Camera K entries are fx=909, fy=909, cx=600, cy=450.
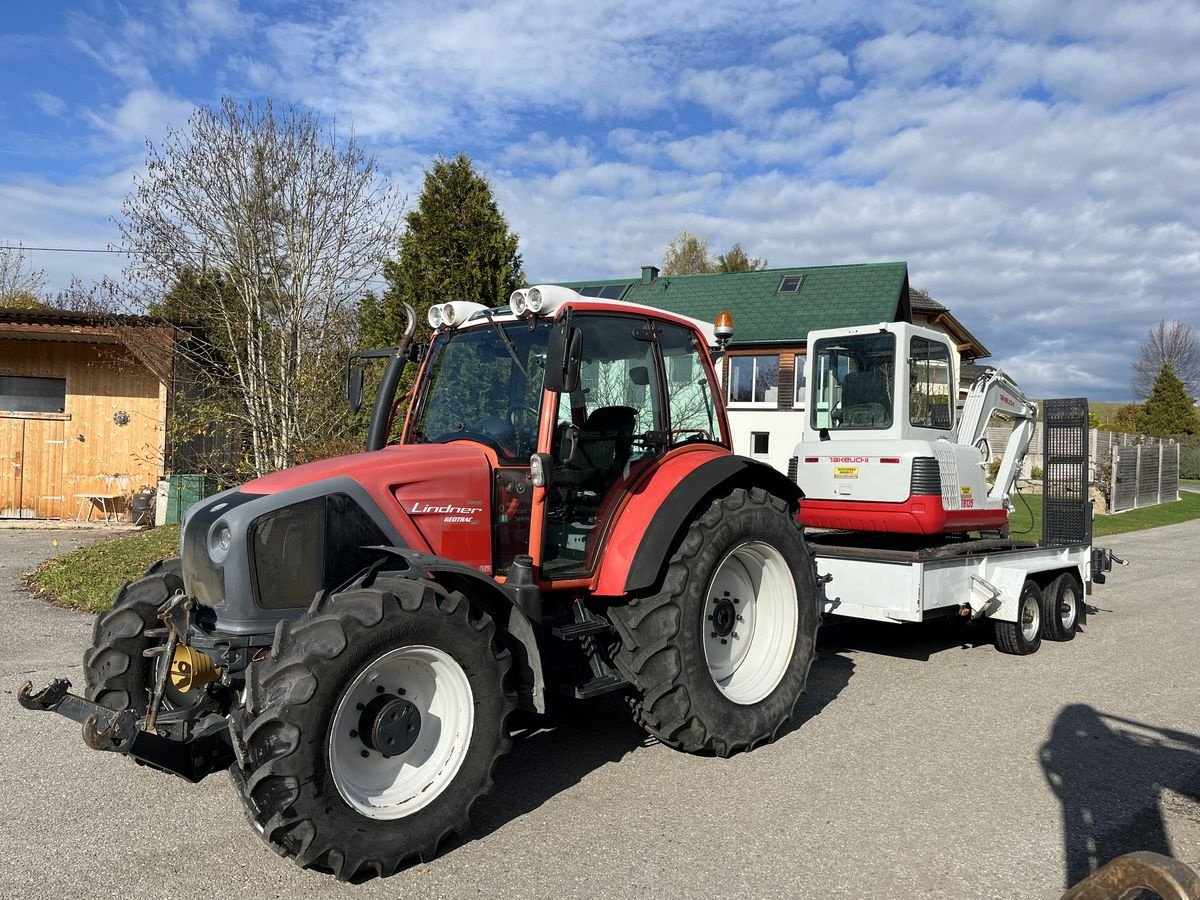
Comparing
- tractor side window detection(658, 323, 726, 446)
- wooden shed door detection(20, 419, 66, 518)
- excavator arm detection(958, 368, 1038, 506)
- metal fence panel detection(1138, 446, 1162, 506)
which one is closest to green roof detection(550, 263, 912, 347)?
metal fence panel detection(1138, 446, 1162, 506)

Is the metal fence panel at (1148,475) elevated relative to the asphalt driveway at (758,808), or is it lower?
elevated

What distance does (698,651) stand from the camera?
4766 millimetres

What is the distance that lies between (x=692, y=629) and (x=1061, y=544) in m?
5.31

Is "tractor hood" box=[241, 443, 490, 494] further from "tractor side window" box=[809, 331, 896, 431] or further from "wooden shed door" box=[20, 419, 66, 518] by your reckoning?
"wooden shed door" box=[20, 419, 66, 518]

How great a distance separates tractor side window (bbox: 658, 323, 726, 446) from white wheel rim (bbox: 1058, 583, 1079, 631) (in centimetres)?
449

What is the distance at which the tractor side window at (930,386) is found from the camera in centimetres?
768

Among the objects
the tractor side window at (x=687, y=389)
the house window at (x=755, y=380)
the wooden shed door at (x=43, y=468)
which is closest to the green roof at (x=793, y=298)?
the house window at (x=755, y=380)

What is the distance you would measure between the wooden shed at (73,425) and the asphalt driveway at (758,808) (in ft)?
34.1

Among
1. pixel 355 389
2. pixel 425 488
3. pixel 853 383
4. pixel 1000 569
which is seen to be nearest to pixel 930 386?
pixel 853 383

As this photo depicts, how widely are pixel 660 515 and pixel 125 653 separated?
8.85 feet

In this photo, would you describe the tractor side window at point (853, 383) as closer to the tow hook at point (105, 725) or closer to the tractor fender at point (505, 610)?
the tractor fender at point (505, 610)

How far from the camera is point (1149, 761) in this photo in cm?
501

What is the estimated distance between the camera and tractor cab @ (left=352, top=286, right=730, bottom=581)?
14.5 feet

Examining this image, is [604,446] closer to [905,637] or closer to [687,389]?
[687,389]
